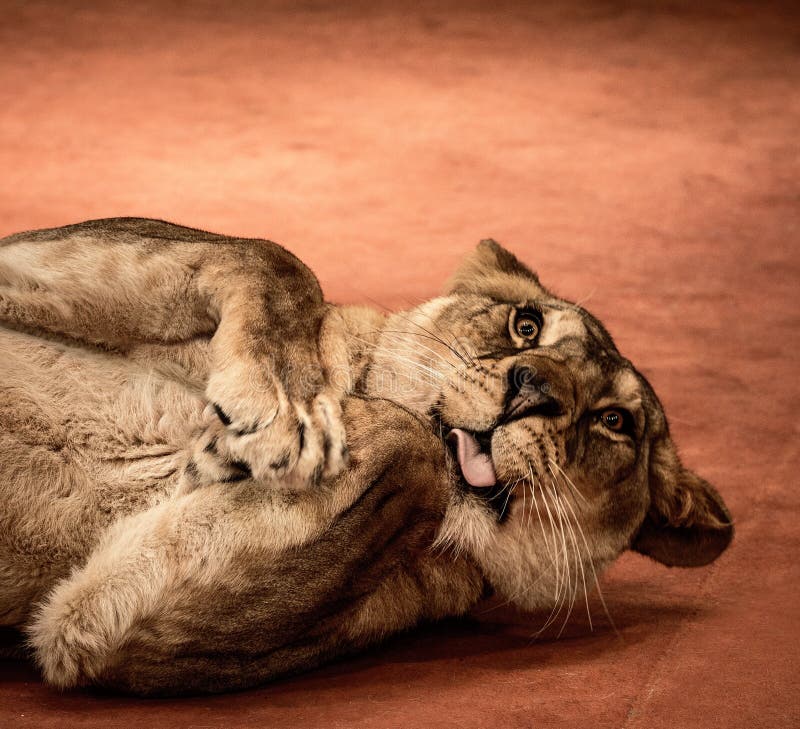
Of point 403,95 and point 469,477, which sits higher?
point 403,95

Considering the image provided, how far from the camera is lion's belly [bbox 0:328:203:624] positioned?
9.33ft

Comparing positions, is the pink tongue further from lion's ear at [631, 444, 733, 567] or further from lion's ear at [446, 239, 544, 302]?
lion's ear at [446, 239, 544, 302]

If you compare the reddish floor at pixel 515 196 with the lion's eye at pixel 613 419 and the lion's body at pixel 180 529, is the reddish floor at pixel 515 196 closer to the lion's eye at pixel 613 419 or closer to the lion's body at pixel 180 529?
the lion's body at pixel 180 529

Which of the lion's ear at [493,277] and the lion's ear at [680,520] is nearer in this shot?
the lion's ear at [680,520]

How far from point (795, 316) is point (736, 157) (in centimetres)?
272

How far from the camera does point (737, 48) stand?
1105 centimetres

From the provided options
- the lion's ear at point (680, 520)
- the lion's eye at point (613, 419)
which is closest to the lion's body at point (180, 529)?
the lion's eye at point (613, 419)

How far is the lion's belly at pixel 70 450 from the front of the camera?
2.84 meters

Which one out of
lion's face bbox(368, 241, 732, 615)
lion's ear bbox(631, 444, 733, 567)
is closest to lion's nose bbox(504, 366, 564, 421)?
lion's face bbox(368, 241, 732, 615)

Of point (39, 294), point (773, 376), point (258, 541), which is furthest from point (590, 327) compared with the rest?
point (773, 376)

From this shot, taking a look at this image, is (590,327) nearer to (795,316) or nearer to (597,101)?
(795,316)

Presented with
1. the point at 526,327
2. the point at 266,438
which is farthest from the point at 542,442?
the point at 266,438

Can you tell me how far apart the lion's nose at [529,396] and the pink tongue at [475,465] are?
121mm

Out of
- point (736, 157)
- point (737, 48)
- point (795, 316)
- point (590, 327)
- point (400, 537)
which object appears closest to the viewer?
A: point (400, 537)
